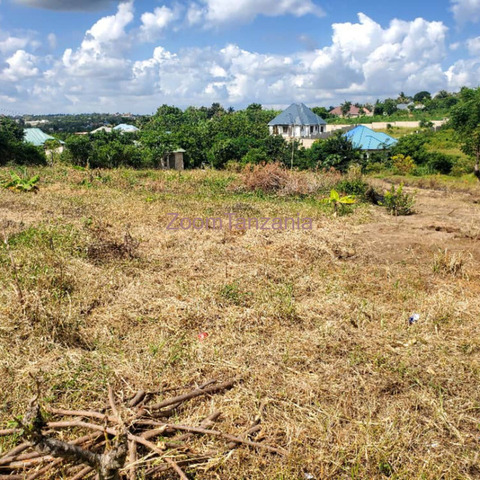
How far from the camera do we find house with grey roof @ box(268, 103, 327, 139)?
40.7 m

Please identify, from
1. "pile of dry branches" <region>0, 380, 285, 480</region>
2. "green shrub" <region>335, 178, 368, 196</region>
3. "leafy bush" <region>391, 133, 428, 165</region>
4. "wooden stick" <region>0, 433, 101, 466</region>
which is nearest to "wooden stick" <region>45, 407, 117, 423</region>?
"pile of dry branches" <region>0, 380, 285, 480</region>

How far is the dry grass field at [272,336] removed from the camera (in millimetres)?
2299

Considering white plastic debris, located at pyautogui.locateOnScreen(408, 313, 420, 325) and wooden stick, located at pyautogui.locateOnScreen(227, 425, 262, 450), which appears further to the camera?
white plastic debris, located at pyautogui.locateOnScreen(408, 313, 420, 325)

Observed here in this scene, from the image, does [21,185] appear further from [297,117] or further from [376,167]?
[297,117]

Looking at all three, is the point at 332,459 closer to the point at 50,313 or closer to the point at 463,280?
the point at 50,313

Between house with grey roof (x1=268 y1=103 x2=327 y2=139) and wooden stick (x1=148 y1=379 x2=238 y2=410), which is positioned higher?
house with grey roof (x1=268 y1=103 x2=327 y2=139)

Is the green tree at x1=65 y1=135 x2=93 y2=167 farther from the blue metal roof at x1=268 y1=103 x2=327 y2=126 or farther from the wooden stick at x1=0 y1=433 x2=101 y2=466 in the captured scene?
the blue metal roof at x1=268 y1=103 x2=327 y2=126

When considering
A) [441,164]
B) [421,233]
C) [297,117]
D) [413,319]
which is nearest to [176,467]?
[413,319]

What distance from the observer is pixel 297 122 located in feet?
134

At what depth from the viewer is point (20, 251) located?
15.8ft

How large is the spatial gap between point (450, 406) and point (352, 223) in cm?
539

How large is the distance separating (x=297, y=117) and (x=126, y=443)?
4231 cm

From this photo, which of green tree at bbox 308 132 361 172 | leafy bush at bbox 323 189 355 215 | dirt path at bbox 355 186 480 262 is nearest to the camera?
dirt path at bbox 355 186 480 262

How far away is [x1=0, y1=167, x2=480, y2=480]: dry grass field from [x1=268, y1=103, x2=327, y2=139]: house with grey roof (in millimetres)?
36187
